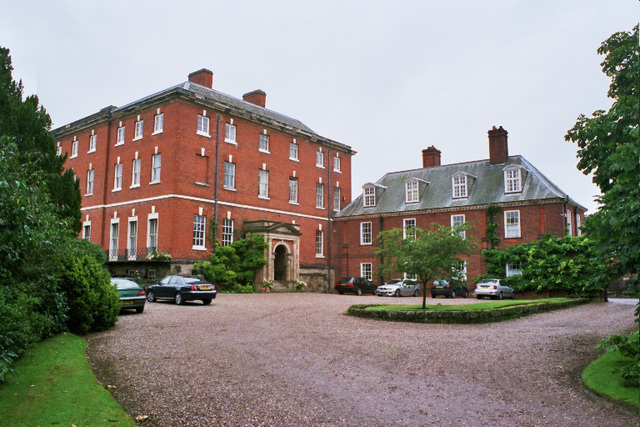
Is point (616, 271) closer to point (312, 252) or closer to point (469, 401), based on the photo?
point (469, 401)

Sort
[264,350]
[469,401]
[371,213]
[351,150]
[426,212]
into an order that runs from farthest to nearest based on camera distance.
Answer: [351,150], [371,213], [426,212], [264,350], [469,401]

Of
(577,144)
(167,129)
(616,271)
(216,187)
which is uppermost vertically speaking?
(167,129)

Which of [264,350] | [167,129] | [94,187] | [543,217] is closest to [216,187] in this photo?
[167,129]

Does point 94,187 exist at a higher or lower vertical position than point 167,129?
lower

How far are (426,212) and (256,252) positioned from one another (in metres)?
14.3

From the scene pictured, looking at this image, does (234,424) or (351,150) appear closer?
(234,424)

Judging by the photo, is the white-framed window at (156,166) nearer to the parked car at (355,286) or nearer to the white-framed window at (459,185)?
the parked car at (355,286)

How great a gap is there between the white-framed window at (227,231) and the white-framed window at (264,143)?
6.22 meters

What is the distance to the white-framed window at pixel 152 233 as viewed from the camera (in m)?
32.2

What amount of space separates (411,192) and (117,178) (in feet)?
73.6

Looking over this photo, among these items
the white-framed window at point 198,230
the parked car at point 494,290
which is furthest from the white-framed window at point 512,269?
the white-framed window at point 198,230

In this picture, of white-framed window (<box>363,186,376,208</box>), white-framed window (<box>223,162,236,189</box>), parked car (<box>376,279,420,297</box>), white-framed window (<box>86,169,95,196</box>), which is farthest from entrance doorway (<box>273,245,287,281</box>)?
white-framed window (<box>86,169,95,196</box>)

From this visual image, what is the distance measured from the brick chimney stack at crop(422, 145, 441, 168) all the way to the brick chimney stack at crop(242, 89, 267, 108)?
1497cm

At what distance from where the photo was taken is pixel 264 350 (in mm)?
11062
